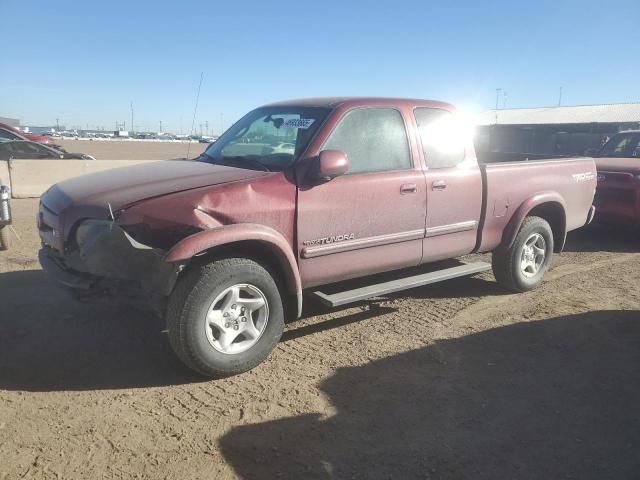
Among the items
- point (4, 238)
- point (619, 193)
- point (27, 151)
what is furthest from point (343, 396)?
point (27, 151)

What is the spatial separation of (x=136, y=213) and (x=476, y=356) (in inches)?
107

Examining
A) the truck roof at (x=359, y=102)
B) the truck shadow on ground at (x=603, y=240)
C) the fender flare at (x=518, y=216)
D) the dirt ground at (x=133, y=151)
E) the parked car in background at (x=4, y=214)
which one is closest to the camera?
the truck roof at (x=359, y=102)

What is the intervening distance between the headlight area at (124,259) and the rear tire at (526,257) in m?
3.63

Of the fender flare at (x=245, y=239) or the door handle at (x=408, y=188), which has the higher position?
the door handle at (x=408, y=188)

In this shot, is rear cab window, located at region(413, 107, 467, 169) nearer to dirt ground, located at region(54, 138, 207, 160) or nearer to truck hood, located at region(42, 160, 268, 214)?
truck hood, located at region(42, 160, 268, 214)

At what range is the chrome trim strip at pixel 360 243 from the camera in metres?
4.05

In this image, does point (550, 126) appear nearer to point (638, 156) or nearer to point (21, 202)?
point (638, 156)

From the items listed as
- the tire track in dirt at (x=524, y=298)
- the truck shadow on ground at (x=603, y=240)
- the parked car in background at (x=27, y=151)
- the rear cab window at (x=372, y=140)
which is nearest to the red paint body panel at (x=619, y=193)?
the truck shadow on ground at (x=603, y=240)

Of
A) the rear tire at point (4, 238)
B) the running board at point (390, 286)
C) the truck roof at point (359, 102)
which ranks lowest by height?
the rear tire at point (4, 238)

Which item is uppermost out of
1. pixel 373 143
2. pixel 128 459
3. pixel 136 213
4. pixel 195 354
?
pixel 373 143

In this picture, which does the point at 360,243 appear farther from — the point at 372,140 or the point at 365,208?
the point at 372,140

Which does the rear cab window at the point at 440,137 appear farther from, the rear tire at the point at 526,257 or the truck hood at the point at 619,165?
the truck hood at the point at 619,165

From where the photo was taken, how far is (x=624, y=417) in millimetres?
3328

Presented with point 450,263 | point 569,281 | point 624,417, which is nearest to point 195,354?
point 624,417
